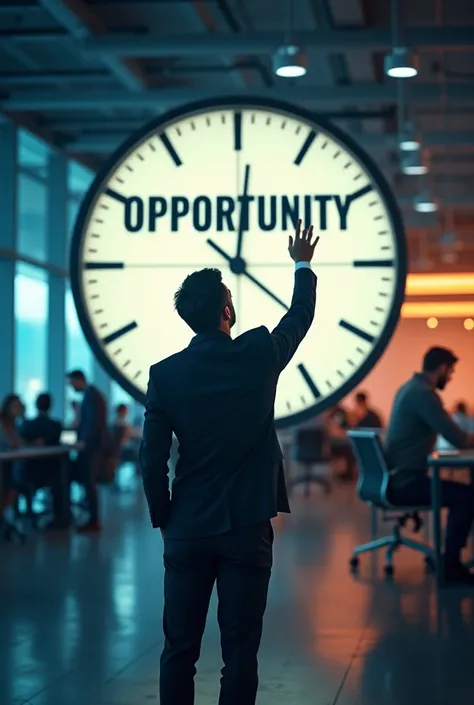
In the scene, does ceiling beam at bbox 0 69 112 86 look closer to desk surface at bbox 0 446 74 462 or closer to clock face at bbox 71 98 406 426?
desk surface at bbox 0 446 74 462

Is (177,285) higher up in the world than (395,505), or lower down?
higher up

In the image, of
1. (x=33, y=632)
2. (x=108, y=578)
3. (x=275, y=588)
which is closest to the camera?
(x=33, y=632)

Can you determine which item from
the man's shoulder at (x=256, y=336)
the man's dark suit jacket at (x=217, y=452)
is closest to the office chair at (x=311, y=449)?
the man's dark suit jacket at (x=217, y=452)

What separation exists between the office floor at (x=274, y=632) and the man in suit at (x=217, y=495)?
5.99 ft

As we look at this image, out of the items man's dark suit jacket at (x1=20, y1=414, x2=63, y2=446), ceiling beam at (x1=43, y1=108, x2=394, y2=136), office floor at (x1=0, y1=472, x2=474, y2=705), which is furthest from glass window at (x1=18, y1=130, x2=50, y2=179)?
office floor at (x1=0, y1=472, x2=474, y2=705)

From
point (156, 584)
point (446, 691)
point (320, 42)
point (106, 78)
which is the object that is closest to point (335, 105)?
point (106, 78)

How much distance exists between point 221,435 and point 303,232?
0.62 metres

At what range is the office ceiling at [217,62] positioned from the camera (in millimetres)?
9539

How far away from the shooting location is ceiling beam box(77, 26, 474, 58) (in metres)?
9.45

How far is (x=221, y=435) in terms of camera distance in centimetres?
221

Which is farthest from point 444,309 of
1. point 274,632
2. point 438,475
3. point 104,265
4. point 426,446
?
point 104,265

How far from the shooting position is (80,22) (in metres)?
9.47

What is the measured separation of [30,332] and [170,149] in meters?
13.2

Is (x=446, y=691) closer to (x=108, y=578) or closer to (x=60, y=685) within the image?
(x=60, y=685)
